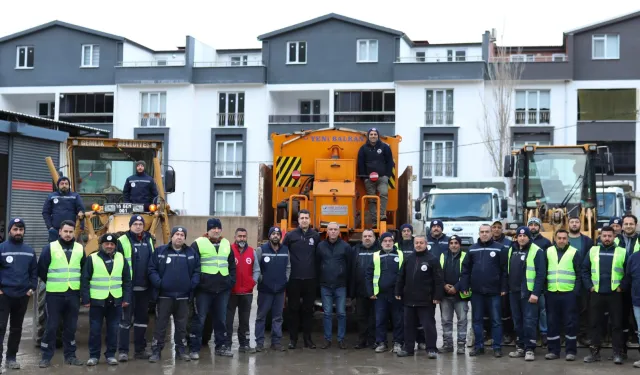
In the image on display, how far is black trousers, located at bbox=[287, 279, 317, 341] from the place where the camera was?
1281 centimetres

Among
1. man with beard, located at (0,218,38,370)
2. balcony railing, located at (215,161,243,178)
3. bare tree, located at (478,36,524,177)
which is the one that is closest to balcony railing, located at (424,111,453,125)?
bare tree, located at (478,36,524,177)

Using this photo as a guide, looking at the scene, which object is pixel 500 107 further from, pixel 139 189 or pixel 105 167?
pixel 139 189

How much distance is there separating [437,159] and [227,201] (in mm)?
10519

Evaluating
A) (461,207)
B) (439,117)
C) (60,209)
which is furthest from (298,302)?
(439,117)

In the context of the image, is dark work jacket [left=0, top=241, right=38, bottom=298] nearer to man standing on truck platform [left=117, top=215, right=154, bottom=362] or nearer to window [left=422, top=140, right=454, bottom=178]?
man standing on truck platform [left=117, top=215, right=154, bottom=362]

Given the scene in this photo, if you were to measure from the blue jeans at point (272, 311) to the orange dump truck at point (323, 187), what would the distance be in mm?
1741

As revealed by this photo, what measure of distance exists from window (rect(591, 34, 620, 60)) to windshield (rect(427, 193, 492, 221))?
20348mm

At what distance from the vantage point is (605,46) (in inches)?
1564

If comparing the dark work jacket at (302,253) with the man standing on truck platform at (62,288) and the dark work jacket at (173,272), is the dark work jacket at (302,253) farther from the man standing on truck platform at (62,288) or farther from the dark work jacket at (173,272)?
the man standing on truck platform at (62,288)

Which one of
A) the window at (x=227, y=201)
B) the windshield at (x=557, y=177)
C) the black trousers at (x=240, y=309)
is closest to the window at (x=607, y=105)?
the window at (x=227, y=201)

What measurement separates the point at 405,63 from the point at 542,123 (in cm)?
700

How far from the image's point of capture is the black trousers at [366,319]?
1291cm

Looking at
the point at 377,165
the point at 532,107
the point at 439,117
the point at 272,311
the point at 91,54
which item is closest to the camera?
the point at 272,311

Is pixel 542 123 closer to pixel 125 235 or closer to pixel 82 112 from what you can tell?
pixel 82 112
